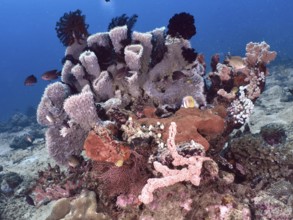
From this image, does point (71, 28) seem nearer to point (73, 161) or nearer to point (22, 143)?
point (73, 161)

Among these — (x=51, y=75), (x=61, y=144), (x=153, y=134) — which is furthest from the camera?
(x=51, y=75)

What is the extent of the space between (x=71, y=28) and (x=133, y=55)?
154 cm

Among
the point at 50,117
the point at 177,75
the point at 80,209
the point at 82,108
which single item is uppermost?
the point at 177,75

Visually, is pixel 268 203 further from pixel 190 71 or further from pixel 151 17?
pixel 151 17

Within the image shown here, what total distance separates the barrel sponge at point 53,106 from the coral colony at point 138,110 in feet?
0.06

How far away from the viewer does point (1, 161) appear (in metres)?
12.6

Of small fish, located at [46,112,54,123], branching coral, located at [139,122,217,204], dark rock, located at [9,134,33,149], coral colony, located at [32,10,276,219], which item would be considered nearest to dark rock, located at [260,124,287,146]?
coral colony, located at [32,10,276,219]

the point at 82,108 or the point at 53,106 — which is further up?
the point at 53,106

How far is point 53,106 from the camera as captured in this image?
5.14m

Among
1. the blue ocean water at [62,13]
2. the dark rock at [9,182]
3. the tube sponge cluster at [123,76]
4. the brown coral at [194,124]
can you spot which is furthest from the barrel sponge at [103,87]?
the blue ocean water at [62,13]

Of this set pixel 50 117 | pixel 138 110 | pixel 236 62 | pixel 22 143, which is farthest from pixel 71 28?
pixel 22 143

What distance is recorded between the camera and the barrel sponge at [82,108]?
14.2 feet

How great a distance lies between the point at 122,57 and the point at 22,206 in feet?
14.4

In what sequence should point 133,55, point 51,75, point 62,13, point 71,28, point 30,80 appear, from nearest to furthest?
point 133,55, point 71,28, point 51,75, point 30,80, point 62,13
